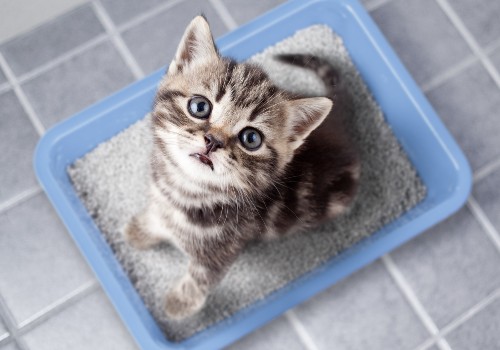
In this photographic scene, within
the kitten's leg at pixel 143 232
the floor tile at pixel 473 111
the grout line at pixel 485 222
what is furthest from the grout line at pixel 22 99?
the grout line at pixel 485 222

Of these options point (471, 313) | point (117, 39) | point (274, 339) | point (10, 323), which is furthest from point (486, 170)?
point (10, 323)

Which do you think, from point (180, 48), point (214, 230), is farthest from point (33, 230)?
point (180, 48)

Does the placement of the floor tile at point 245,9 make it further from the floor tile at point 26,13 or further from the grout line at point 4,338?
the grout line at point 4,338

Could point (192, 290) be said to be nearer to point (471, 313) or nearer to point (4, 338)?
point (4, 338)

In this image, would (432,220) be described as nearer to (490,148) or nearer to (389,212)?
(389,212)

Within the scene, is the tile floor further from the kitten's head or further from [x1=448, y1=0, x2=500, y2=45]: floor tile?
the kitten's head
